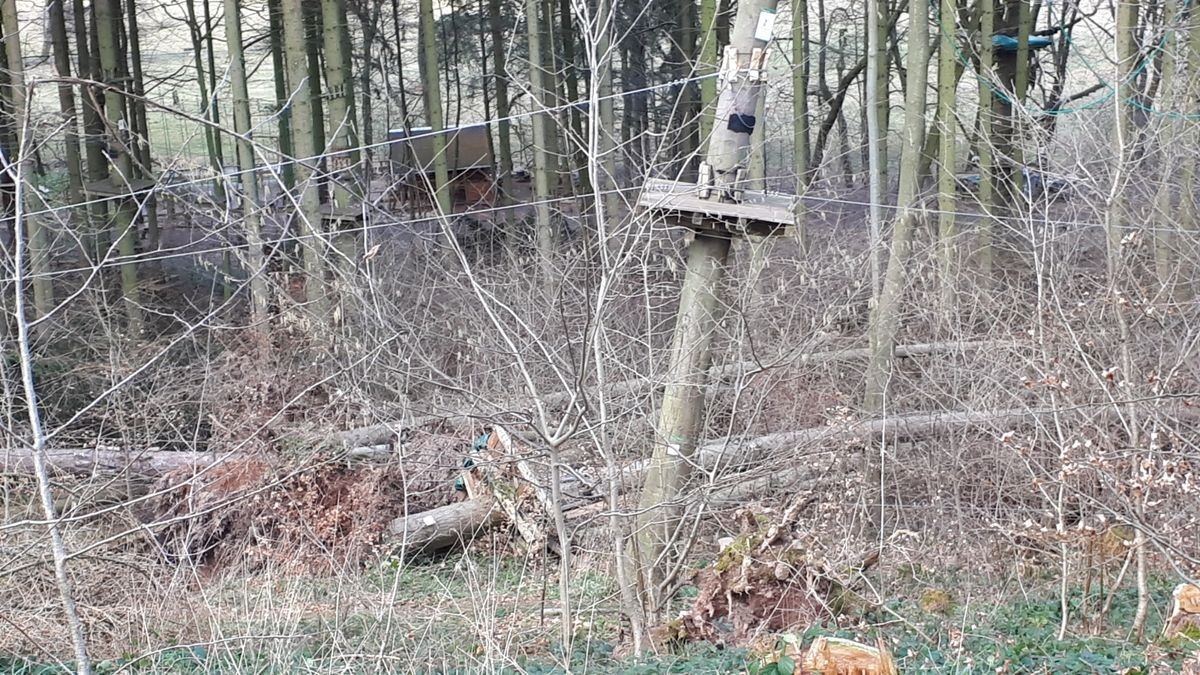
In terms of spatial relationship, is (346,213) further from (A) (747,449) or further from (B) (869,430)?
(B) (869,430)

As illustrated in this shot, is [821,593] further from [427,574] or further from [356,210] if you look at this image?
[356,210]

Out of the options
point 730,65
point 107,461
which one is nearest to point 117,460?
point 107,461

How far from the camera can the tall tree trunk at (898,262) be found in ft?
28.9

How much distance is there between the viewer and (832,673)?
434cm

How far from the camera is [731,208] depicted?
6.47 metres

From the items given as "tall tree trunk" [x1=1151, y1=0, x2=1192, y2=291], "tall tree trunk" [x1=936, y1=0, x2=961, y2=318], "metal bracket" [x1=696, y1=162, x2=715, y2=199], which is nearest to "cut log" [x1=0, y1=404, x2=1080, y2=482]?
"metal bracket" [x1=696, y1=162, x2=715, y2=199]

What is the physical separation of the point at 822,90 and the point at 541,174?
1064cm

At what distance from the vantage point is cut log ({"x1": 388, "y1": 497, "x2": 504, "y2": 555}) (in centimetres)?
909

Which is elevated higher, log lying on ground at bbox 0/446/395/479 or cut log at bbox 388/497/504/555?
log lying on ground at bbox 0/446/395/479

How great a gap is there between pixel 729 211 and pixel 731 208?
4cm

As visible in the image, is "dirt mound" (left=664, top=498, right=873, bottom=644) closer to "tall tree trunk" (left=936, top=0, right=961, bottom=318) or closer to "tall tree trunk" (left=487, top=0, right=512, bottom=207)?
"tall tree trunk" (left=936, top=0, right=961, bottom=318)

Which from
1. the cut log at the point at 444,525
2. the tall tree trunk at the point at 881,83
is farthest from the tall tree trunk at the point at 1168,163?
the cut log at the point at 444,525

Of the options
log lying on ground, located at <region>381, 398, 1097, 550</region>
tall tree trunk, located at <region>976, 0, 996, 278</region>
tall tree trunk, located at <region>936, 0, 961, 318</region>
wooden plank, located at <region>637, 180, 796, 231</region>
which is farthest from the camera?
tall tree trunk, located at <region>976, 0, 996, 278</region>

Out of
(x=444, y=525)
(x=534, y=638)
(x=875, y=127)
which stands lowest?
(x=444, y=525)
